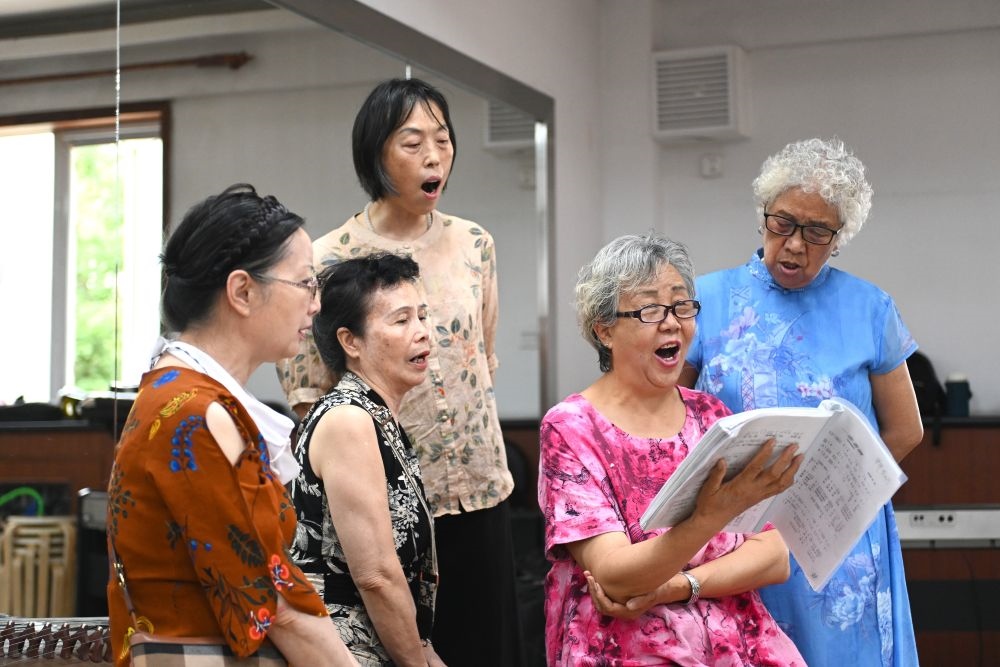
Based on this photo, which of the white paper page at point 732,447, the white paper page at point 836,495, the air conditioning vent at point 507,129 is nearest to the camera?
the white paper page at point 732,447

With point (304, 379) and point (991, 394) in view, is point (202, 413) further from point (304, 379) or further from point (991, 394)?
point (991, 394)

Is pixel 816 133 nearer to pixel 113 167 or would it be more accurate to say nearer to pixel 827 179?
pixel 827 179

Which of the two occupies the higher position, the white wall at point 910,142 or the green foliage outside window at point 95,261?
the white wall at point 910,142

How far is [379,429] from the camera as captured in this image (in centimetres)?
205

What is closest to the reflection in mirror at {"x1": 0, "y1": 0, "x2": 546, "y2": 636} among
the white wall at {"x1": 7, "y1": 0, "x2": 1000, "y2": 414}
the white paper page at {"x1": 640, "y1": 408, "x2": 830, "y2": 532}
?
the white paper page at {"x1": 640, "y1": 408, "x2": 830, "y2": 532}

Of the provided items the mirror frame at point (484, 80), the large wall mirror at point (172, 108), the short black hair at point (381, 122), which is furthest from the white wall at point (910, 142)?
the short black hair at point (381, 122)

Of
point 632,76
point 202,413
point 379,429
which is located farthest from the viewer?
point 632,76

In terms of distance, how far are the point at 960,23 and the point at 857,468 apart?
432 cm

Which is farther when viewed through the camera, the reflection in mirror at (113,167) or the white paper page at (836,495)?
the reflection in mirror at (113,167)

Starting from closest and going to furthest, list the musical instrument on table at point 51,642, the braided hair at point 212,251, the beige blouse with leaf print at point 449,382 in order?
the braided hair at point 212,251 < the musical instrument on table at point 51,642 < the beige blouse with leaf print at point 449,382

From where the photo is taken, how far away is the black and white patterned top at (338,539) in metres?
1.99

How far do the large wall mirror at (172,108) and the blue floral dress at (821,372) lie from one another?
99 cm

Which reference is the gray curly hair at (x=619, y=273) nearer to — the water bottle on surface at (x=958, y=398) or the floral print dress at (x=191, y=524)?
the floral print dress at (x=191, y=524)

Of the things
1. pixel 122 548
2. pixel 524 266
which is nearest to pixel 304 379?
pixel 122 548
